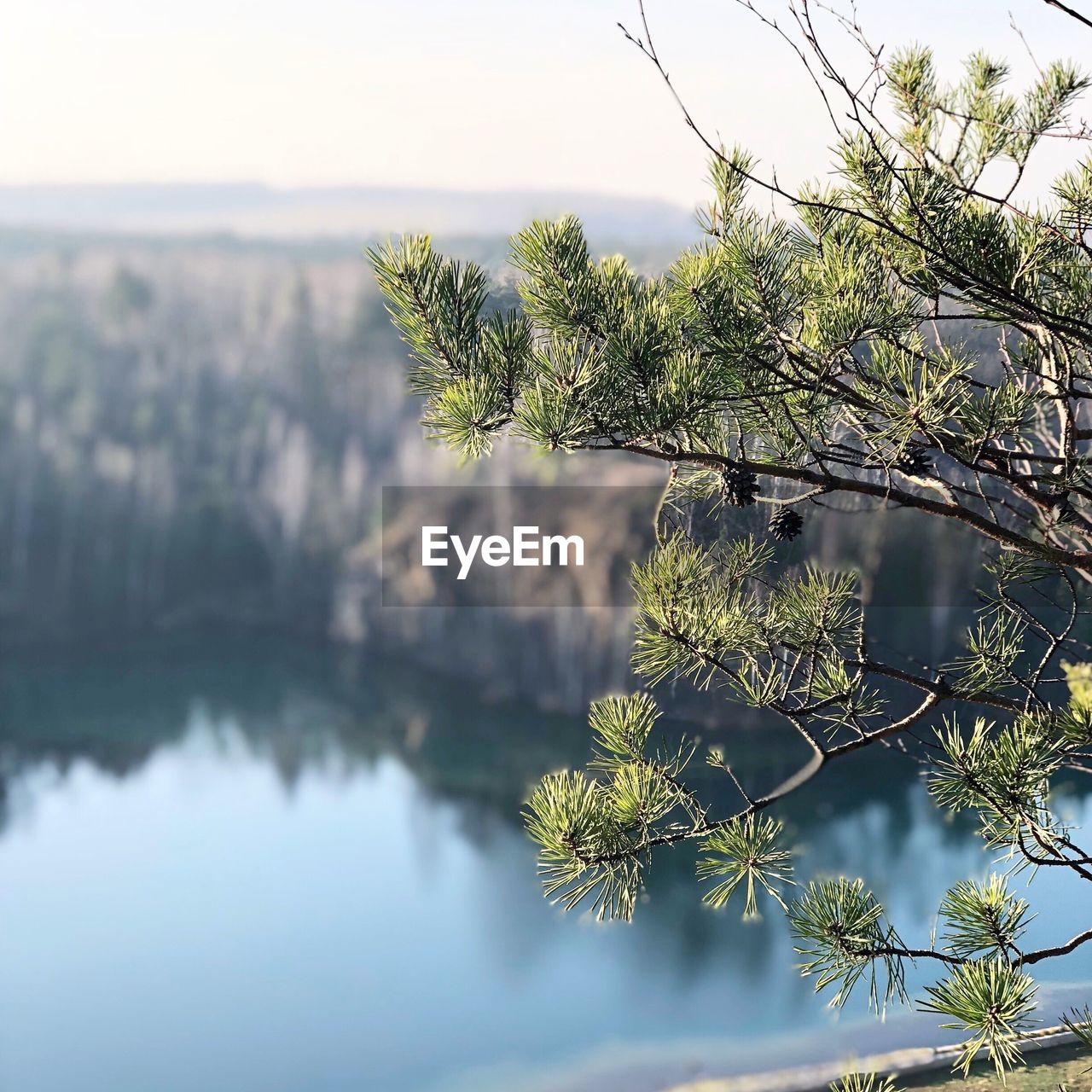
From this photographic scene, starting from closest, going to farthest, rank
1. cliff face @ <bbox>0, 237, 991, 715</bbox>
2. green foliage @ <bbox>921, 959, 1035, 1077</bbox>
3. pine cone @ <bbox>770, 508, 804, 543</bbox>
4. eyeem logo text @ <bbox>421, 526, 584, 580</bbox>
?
green foliage @ <bbox>921, 959, 1035, 1077</bbox>, pine cone @ <bbox>770, 508, 804, 543</bbox>, eyeem logo text @ <bbox>421, 526, 584, 580</bbox>, cliff face @ <bbox>0, 237, 991, 715</bbox>

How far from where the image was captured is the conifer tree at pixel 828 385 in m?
0.82

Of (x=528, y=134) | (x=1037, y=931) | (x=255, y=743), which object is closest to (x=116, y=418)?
(x=255, y=743)

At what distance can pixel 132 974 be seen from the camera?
3.83 meters

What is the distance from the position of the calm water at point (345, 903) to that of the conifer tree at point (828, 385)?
2.12 m

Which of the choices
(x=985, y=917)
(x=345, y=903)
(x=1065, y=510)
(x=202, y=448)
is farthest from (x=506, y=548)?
(x=985, y=917)

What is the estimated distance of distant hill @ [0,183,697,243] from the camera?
4.35m

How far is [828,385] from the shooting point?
0.91 meters

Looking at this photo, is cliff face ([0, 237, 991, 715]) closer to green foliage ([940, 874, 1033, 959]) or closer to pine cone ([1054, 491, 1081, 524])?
pine cone ([1054, 491, 1081, 524])

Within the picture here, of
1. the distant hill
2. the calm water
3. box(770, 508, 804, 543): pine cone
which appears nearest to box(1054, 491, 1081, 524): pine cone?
box(770, 508, 804, 543): pine cone

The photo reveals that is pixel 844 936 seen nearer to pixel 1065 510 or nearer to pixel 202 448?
pixel 1065 510

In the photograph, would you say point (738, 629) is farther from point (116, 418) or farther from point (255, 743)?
point (116, 418)

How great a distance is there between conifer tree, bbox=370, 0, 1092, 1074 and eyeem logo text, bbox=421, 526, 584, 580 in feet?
11.6

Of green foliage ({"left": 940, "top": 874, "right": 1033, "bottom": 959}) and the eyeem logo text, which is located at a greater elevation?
green foliage ({"left": 940, "top": 874, "right": 1033, "bottom": 959})

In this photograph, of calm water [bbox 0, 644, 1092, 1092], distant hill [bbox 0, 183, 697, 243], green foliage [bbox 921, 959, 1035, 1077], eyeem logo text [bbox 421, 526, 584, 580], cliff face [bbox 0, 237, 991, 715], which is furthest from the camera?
cliff face [bbox 0, 237, 991, 715]
